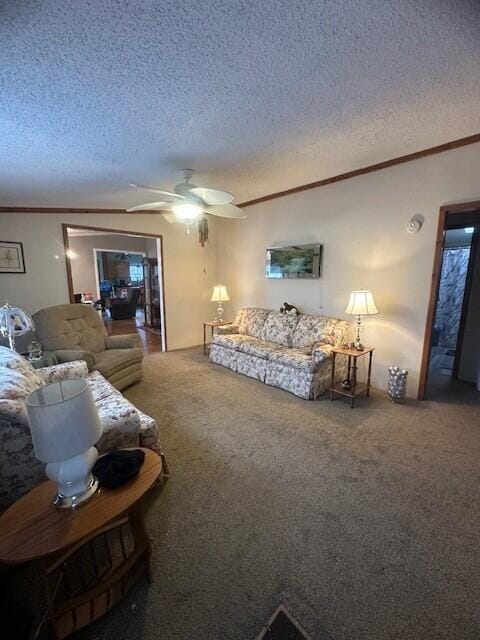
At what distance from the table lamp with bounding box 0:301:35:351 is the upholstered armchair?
0.54 metres

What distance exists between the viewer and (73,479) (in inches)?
46.3

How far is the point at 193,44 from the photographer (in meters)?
1.32

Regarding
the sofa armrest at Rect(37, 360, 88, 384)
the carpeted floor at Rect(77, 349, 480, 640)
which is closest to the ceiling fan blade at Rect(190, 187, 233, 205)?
the sofa armrest at Rect(37, 360, 88, 384)

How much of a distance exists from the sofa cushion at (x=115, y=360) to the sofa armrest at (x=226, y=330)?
4.43 ft

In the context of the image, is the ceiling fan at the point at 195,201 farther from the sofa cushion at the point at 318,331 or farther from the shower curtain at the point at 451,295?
the shower curtain at the point at 451,295

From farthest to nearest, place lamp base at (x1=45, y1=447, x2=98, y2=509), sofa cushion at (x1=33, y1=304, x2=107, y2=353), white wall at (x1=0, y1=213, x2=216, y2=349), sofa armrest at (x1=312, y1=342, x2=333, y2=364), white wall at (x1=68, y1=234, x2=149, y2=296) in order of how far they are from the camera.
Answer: white wall at (x1=68, y1=234, x2=149, y2=296)
white wall at (x1=0, y1=213, x2=216, y2=349)
sofa cushion at (x1=33, y1=304, x2=107, y2=353)
sofa armrest at (x1=312, y1=342, x2=333, y2=364)
lamp base at (x1=45, y1=447, x2=98, y2=509)

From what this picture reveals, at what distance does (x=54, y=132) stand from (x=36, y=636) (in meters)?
2.73

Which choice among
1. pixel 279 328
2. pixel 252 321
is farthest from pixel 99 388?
pixel 252 321

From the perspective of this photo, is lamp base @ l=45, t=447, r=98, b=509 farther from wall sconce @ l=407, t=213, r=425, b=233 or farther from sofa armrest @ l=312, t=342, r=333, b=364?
wall sconce @ l=407, t=213, r=425, b=233

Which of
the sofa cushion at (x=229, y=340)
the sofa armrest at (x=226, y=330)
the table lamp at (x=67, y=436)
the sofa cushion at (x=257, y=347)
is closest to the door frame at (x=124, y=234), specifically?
the sofa armrest at (x=226, y=330)

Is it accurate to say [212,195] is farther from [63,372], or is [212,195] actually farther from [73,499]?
[73,499]

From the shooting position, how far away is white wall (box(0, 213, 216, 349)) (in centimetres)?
379

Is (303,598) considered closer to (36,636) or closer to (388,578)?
(388,578)

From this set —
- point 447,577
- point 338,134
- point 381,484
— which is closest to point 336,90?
point 338,134
